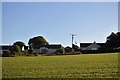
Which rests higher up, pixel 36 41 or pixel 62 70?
pixel 36 41

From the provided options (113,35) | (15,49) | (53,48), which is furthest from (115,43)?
(53,48)

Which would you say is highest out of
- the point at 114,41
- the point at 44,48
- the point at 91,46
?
the point at 114,41

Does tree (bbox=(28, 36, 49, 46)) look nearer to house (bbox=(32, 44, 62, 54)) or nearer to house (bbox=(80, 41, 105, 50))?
house (bbox=(32, 44, 62, 54))

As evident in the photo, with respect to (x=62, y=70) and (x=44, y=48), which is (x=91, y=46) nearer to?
(x=44, y=48)

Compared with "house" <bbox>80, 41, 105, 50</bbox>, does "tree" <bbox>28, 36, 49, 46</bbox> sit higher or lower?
higher

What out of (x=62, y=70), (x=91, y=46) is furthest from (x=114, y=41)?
(x=62, y=70)

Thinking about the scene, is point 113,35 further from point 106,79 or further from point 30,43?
point 106,79

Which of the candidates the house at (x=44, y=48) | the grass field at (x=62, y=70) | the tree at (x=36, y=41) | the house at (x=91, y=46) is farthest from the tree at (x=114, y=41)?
the grass field at (x=62, y=70)

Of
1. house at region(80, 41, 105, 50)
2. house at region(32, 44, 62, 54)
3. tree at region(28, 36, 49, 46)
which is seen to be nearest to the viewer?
house at region(80, 41, 105, 50)

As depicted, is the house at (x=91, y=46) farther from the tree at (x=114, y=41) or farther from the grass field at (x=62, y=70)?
the grass field at (x=62, y=70)

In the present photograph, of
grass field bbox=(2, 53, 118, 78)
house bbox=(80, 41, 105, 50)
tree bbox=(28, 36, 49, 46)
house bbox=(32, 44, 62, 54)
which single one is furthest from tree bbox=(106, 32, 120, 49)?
grass field bbox=(2, 53, 118, 78)

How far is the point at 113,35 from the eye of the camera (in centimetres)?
11738

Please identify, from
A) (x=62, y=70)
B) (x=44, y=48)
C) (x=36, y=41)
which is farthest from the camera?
(x=36, y=41)

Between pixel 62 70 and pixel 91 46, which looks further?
pixel 91 46
